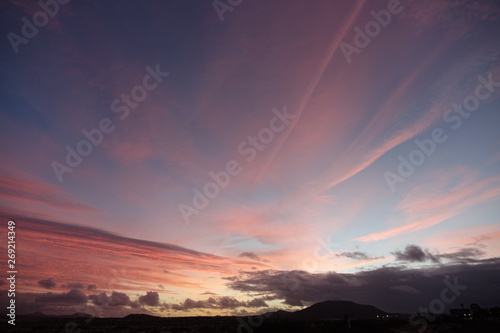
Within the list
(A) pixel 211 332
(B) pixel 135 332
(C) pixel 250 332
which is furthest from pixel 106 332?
(C) pixel 250 332

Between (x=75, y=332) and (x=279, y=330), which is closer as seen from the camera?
(x=279, y=330)

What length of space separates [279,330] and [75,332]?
52.9m

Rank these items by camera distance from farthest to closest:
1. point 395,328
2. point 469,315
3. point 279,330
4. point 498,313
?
1. point 469,315
2. point 498,313
3. point 395,328
4. point 279,330

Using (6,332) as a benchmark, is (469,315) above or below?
below

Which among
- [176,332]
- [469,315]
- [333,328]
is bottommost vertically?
[469,315]

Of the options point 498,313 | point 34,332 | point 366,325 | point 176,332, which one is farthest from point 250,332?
point 498,313

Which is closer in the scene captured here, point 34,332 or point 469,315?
point 34,332

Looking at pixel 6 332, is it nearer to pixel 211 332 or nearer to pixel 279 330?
pixel 211 332

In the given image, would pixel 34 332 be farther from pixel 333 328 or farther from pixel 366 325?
pixel 366 325

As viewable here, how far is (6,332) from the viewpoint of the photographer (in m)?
54.2

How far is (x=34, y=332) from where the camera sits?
182 ft

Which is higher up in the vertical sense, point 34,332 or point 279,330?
point 279,330

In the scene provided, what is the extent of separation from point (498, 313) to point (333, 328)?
7156 cm

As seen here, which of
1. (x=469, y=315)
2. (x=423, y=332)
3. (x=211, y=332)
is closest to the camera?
(x=423, y=332)
